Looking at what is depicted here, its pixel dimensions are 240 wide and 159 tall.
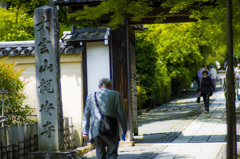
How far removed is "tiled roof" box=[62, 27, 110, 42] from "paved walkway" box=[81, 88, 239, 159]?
3.09 meters

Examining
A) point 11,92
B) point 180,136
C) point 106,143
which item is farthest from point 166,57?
point 106,143

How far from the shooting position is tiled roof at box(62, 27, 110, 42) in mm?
11445

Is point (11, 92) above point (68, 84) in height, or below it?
below

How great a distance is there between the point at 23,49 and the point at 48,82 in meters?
2.89

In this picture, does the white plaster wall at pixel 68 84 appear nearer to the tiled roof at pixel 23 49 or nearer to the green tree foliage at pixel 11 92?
the tiled roof at pixel 23 49

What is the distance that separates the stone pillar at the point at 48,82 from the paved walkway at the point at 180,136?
150 centimetres

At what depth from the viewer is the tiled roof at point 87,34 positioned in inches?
451

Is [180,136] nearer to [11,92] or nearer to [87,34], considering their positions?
[87,34]

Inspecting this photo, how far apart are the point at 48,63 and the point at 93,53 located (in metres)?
2.87

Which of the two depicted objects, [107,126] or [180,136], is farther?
[180,136]

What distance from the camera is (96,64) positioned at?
11.7 meters

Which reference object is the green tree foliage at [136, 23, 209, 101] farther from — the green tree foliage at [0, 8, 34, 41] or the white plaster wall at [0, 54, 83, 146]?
the green tree foliage at [0, 8, 34, 41]

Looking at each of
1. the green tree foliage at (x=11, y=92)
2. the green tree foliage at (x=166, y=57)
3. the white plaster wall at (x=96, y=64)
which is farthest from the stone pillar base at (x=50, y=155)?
the green tree foliage at (x=166, y=57)

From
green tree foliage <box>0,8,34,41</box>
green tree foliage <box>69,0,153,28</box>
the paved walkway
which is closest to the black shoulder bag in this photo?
the paved walkway
